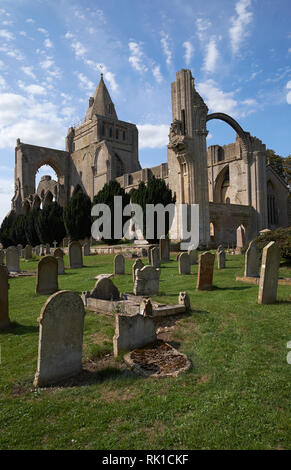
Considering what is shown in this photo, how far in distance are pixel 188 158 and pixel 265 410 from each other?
2127 cm

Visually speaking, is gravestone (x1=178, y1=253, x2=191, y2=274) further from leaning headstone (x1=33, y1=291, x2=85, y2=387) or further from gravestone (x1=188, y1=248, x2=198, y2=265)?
leaning headstone (x1=33, y1=291, x2=85, y2=387)

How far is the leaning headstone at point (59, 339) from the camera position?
392 centimetres

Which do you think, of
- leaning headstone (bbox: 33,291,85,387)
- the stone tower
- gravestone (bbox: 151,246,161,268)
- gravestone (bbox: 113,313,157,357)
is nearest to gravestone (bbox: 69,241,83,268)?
gravestone (bbox: 151,246,161,268)

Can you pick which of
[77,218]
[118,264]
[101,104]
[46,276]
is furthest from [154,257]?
[101,104]

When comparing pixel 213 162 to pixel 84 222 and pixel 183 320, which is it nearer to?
pixel 84 222

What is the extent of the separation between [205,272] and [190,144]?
16.0 m

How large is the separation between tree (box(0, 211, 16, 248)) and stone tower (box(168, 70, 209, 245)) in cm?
2933

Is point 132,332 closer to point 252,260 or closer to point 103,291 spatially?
point 103,291

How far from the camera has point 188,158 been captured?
75.6 feet

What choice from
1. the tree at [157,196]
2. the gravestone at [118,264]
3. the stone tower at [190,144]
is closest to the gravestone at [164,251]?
the gravestone at [118,264]

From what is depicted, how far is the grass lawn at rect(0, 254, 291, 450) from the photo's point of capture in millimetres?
2766

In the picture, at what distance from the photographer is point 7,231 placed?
Answer: 153 ft

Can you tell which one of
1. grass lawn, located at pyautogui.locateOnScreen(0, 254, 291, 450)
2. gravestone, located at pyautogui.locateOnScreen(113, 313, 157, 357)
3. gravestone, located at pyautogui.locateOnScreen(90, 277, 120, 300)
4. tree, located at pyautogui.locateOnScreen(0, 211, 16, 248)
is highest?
tree, located at pyautogui.locateOnScreen(0, 211, 16, 248)
